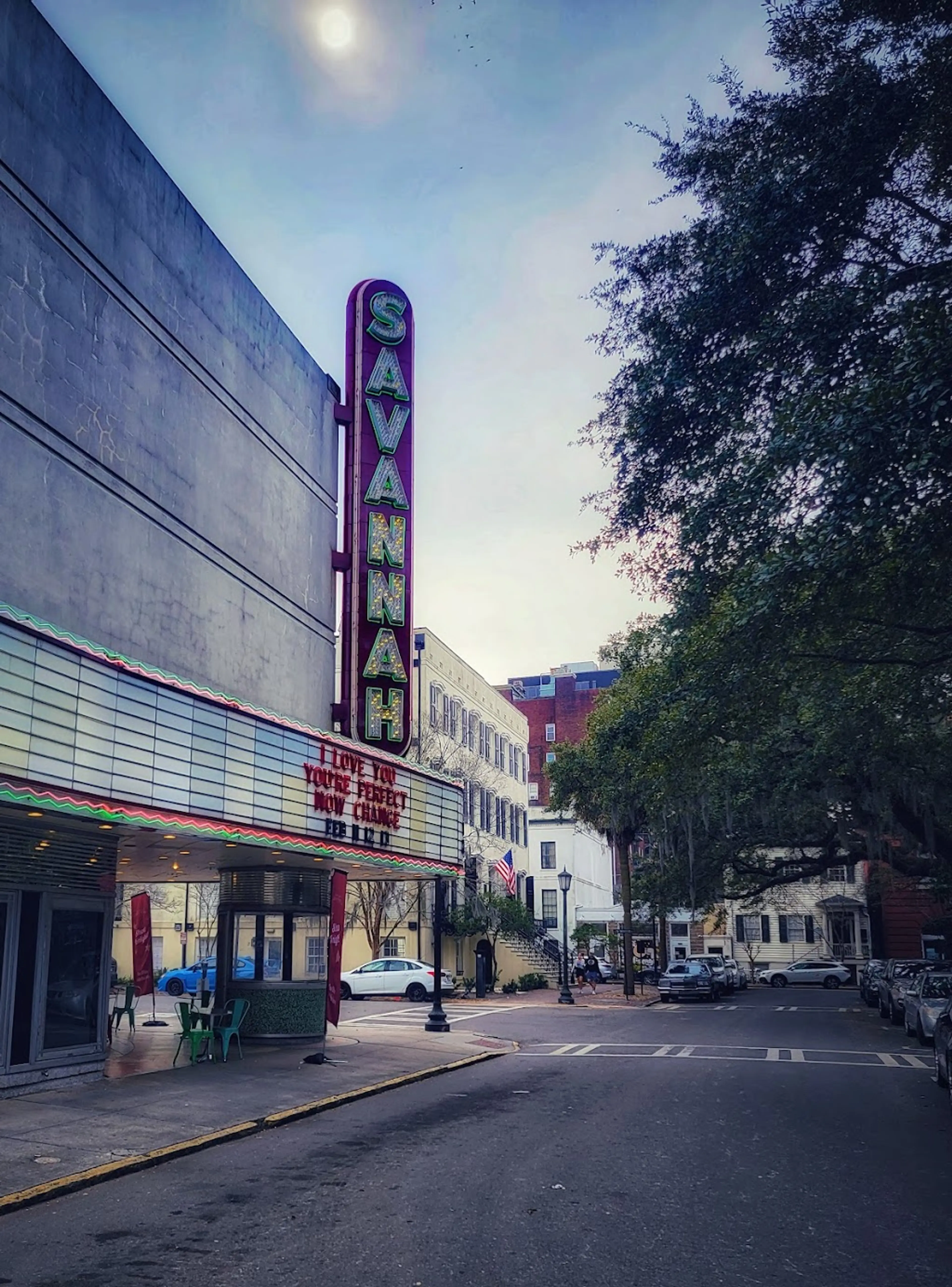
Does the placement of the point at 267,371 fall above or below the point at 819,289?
above

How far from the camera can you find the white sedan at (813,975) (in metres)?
56.2

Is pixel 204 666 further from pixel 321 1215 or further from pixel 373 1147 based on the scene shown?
pixel 321 1215

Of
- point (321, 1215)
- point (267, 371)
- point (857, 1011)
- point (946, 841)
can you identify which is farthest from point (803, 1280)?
point (857, 1011)

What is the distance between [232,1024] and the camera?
61.9 feet

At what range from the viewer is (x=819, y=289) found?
14.6 m

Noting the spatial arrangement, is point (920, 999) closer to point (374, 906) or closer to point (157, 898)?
point (374, 906)

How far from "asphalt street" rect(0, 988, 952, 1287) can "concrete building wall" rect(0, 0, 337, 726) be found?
7275mm

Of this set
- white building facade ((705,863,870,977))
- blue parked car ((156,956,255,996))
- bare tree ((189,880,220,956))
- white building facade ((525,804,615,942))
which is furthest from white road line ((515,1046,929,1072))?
white building facade ((705,863,870,977))

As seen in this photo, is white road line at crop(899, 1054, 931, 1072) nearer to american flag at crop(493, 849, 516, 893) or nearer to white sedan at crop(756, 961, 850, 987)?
american flag at crop(493, 849, 516, 893)

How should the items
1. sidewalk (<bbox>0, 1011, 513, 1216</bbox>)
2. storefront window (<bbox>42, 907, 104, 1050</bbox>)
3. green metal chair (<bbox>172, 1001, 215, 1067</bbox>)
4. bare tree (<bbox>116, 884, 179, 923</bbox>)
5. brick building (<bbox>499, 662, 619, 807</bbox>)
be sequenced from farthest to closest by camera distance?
brick building (<bbox>499, 662, 619, 807</bbox>) → bare tree (<bbox>116, 884, 179, 923</bbox>) → green metal chair (<bbox>172, 1001, 215, 1067</bbox>) → storefront window (<bbox>42, 907, 104, 1050</bbox>) → sidewalk (<bbox>0, 1011, 513, 1216</bbox>)

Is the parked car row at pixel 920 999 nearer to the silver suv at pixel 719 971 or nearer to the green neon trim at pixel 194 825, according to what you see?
the silver suv at pixel 719 971

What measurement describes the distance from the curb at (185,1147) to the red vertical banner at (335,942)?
11.7 ft

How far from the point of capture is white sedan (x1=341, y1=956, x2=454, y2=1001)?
3691 cm

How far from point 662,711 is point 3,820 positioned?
10.6m
